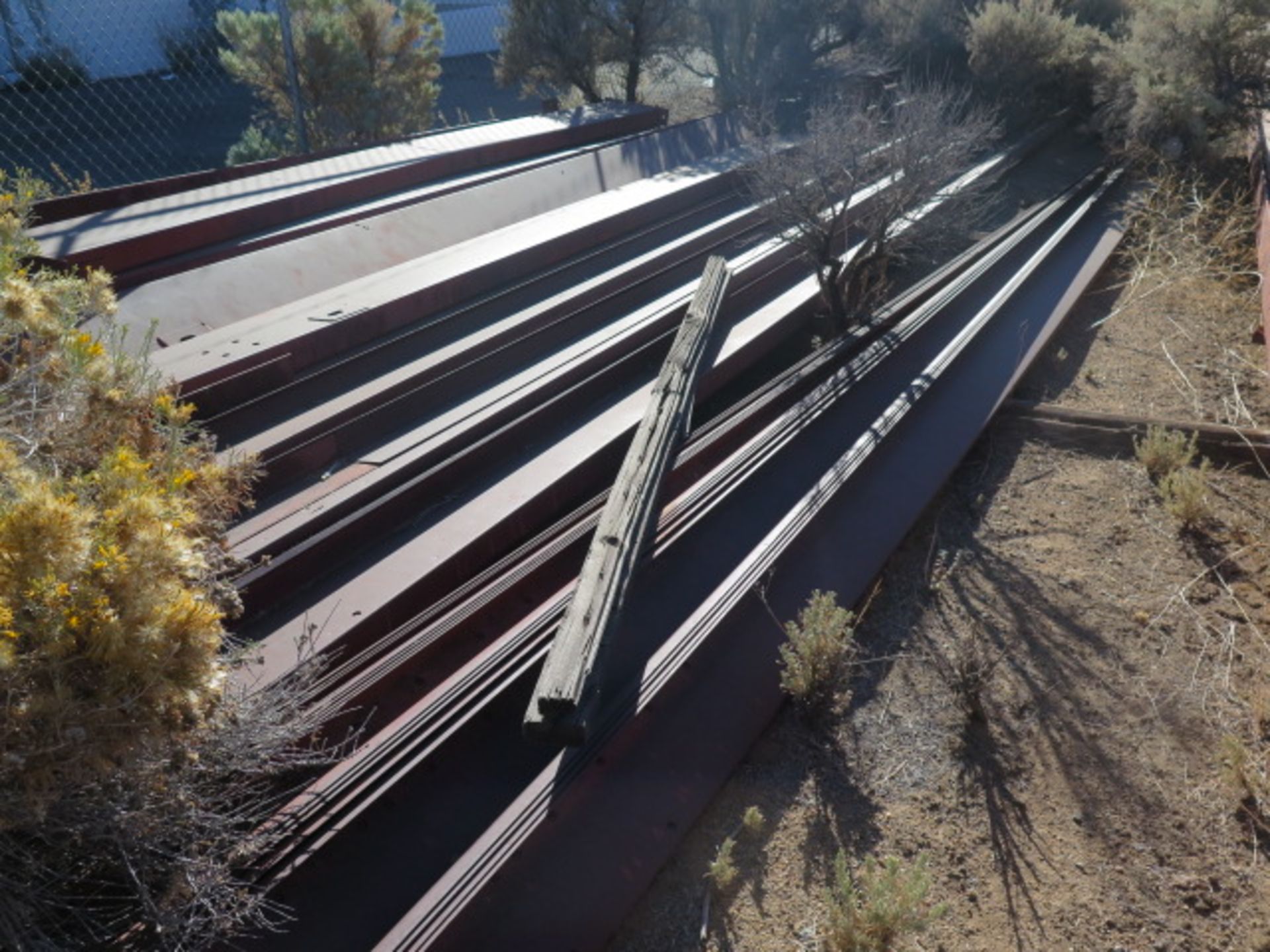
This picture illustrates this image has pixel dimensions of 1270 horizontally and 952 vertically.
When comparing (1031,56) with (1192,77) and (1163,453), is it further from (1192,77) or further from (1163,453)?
(1163,453)

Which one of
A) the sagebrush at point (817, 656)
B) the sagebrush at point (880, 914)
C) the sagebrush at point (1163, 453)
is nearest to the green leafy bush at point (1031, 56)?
the sagebrush at point (1163, 453)

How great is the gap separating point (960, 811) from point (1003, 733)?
1.39ft

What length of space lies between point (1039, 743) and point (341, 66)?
335 inches

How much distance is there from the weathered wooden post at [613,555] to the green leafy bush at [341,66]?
5.34m

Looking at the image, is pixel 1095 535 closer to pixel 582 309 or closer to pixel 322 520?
pixel 582 309

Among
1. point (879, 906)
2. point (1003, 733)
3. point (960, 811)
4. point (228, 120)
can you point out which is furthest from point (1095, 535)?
point (228, 120)

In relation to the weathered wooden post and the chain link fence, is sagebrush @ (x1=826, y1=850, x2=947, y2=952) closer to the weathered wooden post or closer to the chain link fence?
the weathered wooden post

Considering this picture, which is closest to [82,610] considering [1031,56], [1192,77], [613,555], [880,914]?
[613,555]

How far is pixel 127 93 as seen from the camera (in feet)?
42.6

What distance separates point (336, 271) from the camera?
528 centimetres

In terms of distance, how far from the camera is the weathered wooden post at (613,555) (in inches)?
110

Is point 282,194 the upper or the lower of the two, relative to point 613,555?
upper

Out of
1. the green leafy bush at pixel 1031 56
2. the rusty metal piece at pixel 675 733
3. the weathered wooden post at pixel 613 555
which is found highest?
the green leafy bush at pixel 1031 56

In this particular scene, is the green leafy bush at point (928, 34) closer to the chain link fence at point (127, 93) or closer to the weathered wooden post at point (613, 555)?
the chain link fence at point (127, 93)
